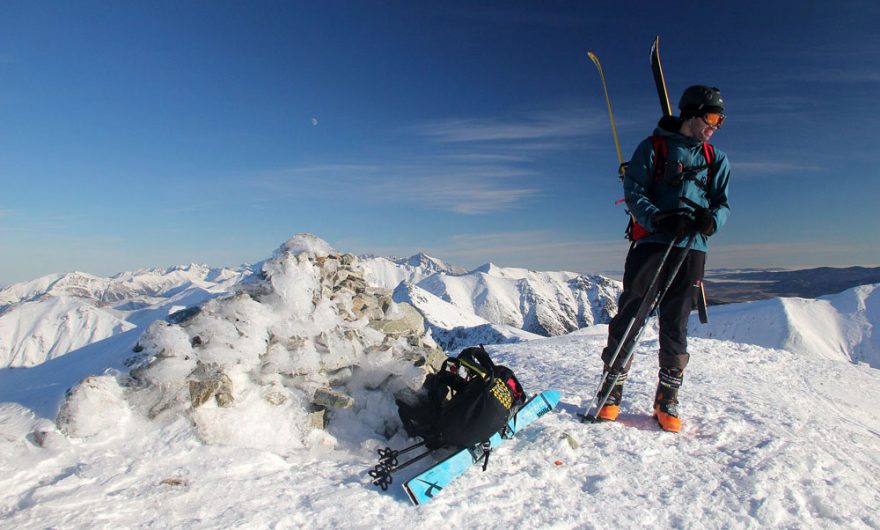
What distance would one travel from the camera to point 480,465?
16.5ft

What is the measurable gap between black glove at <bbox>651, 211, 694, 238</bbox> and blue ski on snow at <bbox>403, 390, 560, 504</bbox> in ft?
10.3

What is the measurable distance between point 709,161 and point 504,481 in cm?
505

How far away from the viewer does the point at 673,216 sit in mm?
5902

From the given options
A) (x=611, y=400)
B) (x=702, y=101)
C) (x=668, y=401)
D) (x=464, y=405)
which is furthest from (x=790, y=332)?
(x=464, y=405)

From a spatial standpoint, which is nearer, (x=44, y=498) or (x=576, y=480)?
(x=44, y=498)

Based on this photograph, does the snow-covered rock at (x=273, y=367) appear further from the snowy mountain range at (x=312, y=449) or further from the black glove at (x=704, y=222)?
the black glove at (x=704, y=222)

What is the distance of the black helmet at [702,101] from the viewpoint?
19.4 feet

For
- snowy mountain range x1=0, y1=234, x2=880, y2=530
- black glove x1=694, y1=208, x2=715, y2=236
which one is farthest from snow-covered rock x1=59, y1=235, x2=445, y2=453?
black glove x1=694, y1=208, x2=715, y2=236

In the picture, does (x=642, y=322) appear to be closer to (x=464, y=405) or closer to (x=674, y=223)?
(x=674, y=223)

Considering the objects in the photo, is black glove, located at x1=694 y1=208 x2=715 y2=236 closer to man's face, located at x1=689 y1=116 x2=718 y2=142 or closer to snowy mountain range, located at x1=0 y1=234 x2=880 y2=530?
man's face, located at x1=689 y1=116 x2=718 y2=142

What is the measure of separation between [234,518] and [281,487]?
23.1 inches

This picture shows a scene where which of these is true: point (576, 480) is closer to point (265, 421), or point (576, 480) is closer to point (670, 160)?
point (265, 421)

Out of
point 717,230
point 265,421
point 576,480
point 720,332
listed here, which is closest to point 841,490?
point 576,480

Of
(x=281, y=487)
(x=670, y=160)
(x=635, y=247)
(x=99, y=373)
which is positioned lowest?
(x=281, y=487)
